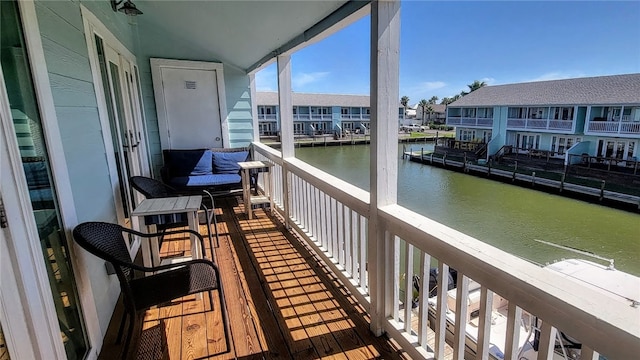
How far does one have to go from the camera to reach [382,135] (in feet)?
5.52

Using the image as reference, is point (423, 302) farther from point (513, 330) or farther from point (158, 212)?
point (158, 212)

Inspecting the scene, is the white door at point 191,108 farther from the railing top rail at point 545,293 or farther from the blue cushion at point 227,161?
the railing top rail at point 545,293

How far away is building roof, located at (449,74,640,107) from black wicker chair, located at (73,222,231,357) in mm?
2414

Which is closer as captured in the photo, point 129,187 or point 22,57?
point 22,57

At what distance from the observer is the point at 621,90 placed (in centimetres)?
168

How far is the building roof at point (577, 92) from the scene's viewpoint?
1622 millimetres

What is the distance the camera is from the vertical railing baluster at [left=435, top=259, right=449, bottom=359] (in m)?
1.35

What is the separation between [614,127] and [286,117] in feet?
9.13

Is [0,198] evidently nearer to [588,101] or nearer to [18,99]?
[18,99]

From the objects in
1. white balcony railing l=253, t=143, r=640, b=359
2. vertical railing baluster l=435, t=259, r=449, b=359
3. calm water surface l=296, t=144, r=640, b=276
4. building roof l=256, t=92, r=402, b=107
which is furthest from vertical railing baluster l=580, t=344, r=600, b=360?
building roof l=256, t=92, r=402, b=107

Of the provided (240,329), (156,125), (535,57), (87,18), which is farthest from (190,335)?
(156,125)

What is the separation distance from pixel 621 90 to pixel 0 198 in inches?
113

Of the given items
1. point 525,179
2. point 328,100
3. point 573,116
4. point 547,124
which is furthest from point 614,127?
point 328,100

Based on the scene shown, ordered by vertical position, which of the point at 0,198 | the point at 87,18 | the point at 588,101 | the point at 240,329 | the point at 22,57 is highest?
the point at 87,18
